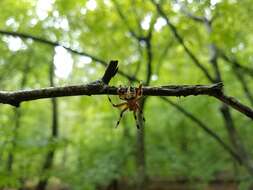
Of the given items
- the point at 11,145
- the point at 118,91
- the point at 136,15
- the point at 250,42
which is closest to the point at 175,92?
the point at 118,91

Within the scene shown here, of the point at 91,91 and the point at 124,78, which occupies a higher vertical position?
the point at 124,78

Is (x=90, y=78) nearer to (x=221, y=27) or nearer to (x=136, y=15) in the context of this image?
(x=136, y=15)

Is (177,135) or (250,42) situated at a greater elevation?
(250,42)

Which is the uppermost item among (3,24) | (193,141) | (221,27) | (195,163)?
(3,24)

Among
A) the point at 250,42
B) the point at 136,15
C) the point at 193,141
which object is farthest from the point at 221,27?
the point at 193,141

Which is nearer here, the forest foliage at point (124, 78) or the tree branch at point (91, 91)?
the tree branch at point (91, 91)

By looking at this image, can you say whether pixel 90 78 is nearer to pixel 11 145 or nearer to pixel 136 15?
pixel 136 15

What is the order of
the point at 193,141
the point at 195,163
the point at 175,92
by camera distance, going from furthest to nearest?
the point at 193,141
the point at 195,163
the point at 175,92

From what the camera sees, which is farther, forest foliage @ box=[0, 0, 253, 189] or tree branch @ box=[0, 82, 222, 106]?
forest foliage @ box=[0, 0, 253, 189]

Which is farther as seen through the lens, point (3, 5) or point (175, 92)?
Answer: point (3, 5)

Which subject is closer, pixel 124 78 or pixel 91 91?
pixel 91 91

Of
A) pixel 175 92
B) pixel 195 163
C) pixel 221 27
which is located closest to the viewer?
pixel 175 92
